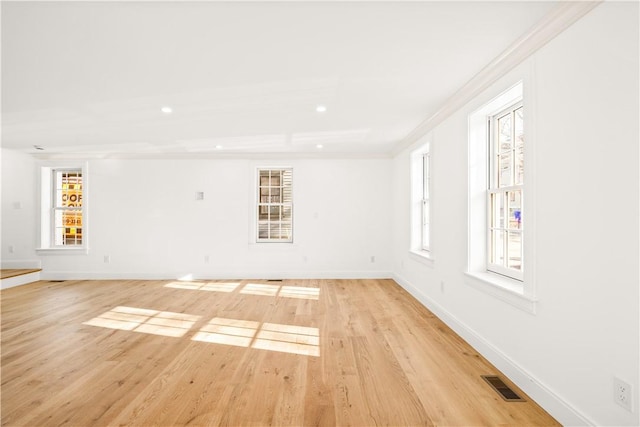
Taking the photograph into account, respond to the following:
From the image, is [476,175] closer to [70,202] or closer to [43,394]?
[43,394]

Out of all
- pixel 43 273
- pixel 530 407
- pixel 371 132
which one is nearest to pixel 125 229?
pixel 43 273

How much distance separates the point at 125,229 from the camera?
19.7 ft

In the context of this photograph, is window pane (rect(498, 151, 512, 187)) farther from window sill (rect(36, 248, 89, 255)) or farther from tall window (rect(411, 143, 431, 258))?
window sill (rect(36, 248, 89, 255))

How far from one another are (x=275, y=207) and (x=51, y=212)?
15.1 ft

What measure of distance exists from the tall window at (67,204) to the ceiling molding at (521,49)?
278 inches

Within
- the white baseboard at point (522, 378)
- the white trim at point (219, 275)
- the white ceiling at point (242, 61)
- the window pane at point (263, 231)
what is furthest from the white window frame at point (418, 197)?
the window pane at point (263, 231)

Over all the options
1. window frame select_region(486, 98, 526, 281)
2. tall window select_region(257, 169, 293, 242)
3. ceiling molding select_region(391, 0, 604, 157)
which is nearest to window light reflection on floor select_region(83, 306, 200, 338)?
tall window select_region(257, 169, 293, 242)

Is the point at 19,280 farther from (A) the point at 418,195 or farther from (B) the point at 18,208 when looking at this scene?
(A) the point at 418,195

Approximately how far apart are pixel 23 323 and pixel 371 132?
17.0ft

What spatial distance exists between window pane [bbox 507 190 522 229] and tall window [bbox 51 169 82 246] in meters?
7.55

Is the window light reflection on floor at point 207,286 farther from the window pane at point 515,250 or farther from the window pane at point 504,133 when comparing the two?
the window pane at point 504,133

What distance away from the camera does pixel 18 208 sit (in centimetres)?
589

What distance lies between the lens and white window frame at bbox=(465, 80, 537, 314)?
2.08m

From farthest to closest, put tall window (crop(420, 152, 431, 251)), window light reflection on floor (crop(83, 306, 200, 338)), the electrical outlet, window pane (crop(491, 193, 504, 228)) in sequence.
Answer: tall window (crop(420, 152, 431, 251)) < window light reflection on floor (crop(83, 306, 200, 338)) < window pane (crop(491, 193, 504, 228)) < the electrical outlet
